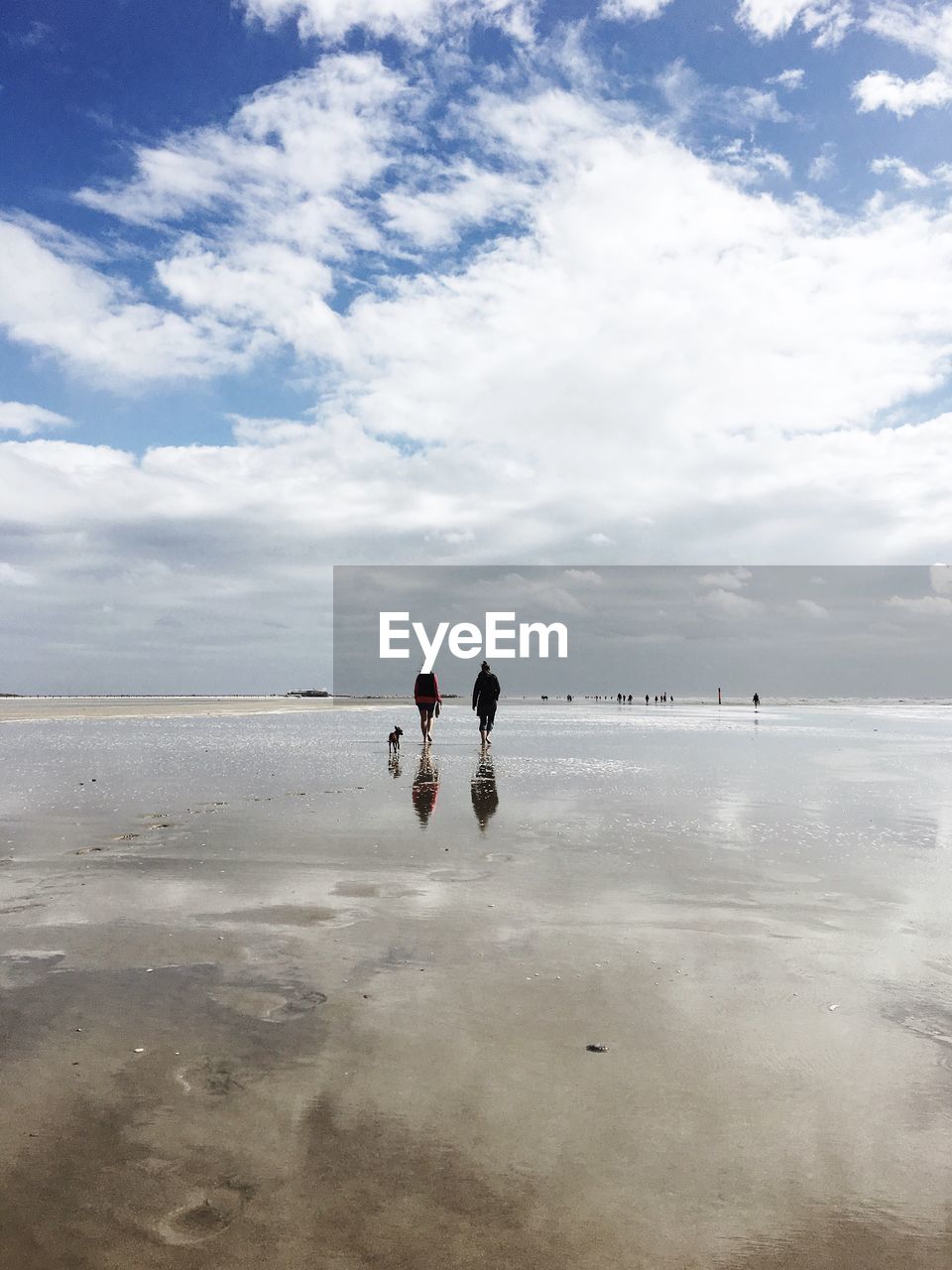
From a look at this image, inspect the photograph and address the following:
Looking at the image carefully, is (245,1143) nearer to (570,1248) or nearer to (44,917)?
(570,1248)

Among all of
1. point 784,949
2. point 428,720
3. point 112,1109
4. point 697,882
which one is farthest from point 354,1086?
point 428,720

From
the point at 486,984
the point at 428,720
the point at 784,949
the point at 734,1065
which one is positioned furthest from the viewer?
the point at 428,720

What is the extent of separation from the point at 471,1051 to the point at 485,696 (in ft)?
78.4

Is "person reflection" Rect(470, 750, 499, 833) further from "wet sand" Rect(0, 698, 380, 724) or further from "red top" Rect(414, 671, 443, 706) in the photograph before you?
"wet sand" Rect(0, 698, 380, 724)

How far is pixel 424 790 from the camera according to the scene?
16125 millimetres

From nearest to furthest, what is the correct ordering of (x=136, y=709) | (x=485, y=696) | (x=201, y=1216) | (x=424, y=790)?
(x=201, y=1216) < (x=424, y=790) < (x=485, y=696) < (x=136, y=709)

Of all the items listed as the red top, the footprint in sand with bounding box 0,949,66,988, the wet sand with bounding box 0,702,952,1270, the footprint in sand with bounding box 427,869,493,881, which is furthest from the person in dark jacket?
the footprint in sand with bounding box 0,949,66,988

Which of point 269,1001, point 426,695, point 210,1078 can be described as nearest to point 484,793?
point 269,1001

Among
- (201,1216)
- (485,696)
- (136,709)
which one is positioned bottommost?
(136,709)

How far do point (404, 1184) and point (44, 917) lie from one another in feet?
16.2

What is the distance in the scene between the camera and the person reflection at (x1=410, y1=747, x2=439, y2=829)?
13211 millimetres

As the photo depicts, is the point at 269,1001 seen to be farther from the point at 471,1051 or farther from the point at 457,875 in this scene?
the point at 457,875

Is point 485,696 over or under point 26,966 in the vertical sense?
over

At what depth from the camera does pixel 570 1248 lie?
3121 millimetres
